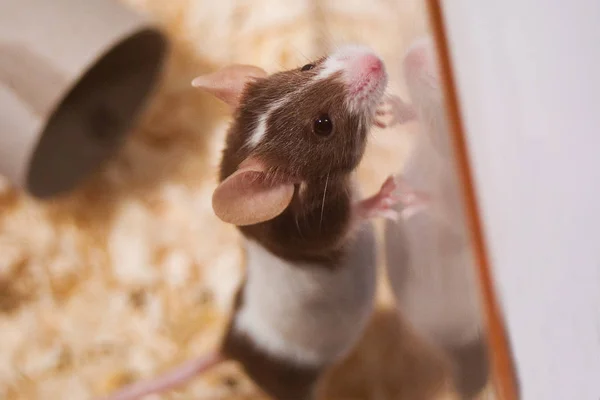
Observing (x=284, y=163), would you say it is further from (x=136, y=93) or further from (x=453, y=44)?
(x=136, y=93)

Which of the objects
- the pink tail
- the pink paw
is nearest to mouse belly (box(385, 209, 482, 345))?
the pink paw

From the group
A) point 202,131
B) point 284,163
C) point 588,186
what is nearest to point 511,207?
point 588,186

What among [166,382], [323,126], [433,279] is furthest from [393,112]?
[166,382]

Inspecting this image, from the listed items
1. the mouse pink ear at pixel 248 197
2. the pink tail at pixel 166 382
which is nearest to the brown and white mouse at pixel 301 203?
the mouse pink ear at pixel 248 197

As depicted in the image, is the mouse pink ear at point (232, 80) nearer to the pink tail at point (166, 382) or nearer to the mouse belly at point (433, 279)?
the mouse belly at point (433, 279)

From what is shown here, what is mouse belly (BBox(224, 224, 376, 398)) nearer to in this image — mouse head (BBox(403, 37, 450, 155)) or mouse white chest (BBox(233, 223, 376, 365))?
mouse white chest (BBox(233, 223, 376, 365))

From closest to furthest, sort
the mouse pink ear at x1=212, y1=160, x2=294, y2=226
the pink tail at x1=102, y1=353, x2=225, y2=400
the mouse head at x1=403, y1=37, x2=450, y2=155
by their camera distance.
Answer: the mouse pink ear at x1=212, y1=160, x2=294, y2=226
the mouse head at x1=403, y1=37, x2=450, y2=155
the pink tail at x1=102, y1=353, x2=225, y2=400
